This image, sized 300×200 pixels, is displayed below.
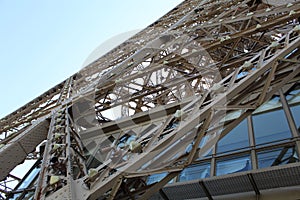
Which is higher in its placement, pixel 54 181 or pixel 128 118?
pixel 128 118

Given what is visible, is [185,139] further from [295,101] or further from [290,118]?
[295,101]

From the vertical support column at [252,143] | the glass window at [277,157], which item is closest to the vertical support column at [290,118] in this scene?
the glass window at [277,157]

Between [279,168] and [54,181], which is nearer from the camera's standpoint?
[54,181]

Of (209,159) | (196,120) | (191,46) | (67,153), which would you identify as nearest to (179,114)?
(196,120)

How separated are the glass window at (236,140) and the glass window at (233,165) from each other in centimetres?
37

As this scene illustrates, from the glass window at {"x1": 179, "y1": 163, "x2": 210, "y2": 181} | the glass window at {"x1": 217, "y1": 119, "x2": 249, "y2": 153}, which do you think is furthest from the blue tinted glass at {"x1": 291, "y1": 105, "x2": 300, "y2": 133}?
the glass window at {"x1": 179, "y1": 163, "x2": 210, "y2": 181}

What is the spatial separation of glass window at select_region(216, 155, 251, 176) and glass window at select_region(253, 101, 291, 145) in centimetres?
49

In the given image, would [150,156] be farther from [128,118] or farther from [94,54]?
[94,54]

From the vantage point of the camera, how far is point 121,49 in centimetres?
1689

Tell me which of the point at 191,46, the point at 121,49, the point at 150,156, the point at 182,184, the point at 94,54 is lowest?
the point at 182,184

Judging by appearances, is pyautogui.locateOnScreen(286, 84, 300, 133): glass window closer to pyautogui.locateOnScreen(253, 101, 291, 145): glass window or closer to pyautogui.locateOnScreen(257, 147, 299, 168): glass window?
pyautogui.locateOnScreen(253, 101, 291, 145): glass window

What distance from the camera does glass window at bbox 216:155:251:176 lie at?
6.61 metres

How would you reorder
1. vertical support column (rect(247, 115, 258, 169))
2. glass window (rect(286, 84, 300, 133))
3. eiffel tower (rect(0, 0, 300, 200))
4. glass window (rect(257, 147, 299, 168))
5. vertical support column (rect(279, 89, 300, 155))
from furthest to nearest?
glass window (rect(286, 84, 300, 133))
vertical support column (rect(247, 115, 258, 169))
vertical support column (rect(279, 89, 300, 155))
glass window (rect(257, 147, 299, 168))
eiffel tower (rect(0, 0, 300, 200))

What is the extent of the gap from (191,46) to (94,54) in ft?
32.5
